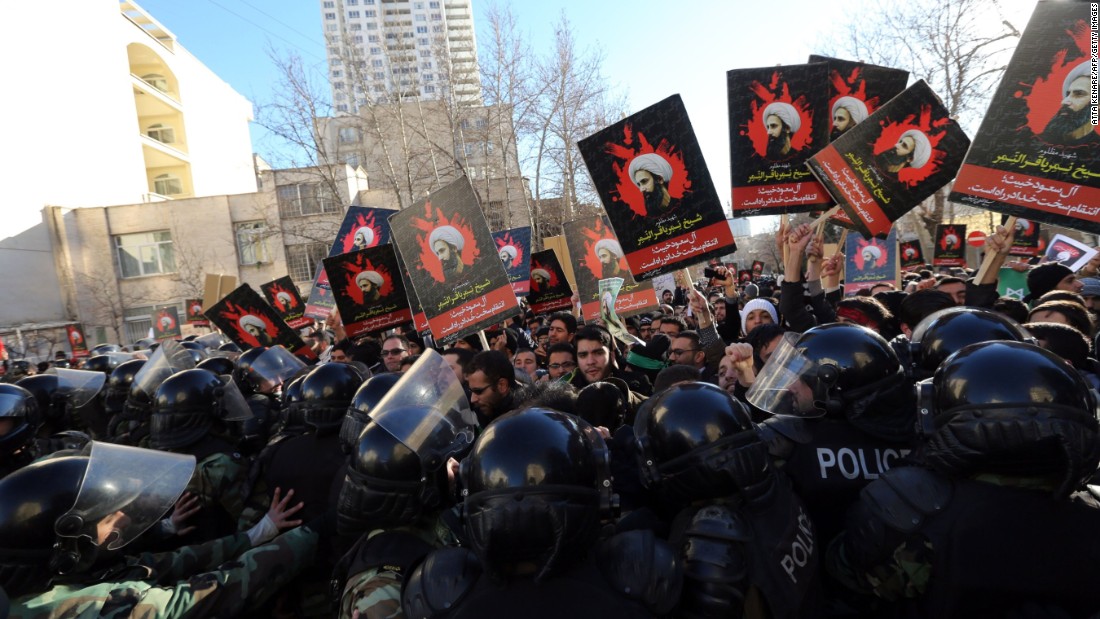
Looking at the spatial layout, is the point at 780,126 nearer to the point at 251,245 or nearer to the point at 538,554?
the point at 538,554

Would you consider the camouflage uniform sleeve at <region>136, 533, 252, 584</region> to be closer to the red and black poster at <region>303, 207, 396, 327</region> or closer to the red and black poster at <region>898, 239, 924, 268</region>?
the red and black poster at <region>303, 207, 396, 327</region>

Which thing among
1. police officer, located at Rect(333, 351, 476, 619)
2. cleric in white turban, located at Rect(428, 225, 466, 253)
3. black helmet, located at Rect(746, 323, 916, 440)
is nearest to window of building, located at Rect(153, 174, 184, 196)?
cleric in white turban, located at Rect(428, 225, 466, 253)

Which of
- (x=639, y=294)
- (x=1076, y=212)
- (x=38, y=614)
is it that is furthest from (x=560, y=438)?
(x=639, y=294)

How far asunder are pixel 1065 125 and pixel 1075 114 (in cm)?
8

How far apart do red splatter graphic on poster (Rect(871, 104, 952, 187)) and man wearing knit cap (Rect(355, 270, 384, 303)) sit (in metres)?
4.85

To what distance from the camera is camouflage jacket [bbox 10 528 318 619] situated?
6.72 ft

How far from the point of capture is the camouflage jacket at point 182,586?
6.72 ft

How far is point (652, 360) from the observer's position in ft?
19.8

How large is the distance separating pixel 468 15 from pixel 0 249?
8865cm

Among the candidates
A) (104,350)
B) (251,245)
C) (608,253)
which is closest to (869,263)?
(608,253)

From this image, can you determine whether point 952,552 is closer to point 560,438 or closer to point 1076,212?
point 560,438

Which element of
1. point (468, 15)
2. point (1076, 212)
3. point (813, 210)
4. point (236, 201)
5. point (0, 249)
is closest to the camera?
point (1076, 212)

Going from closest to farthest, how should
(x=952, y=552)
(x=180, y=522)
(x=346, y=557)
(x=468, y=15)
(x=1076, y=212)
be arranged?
(x=952, y=552) < (x=346, y=557) < (x=180, y=522) < (x=1076, y=212) < (x=468, y=15)

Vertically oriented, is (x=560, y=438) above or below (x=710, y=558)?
above
